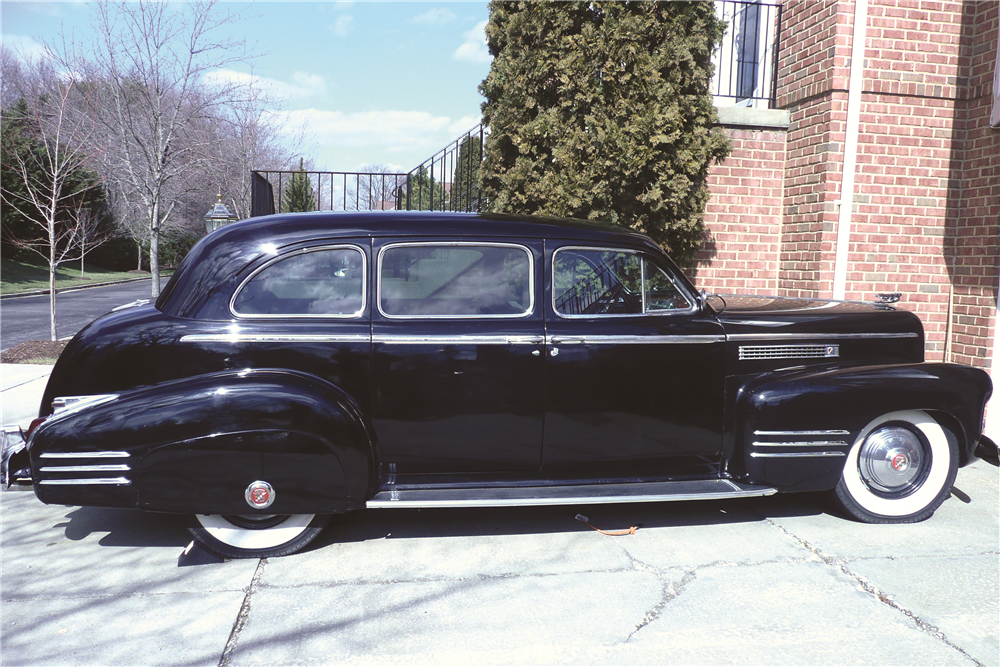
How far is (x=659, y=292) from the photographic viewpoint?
13.3 ft

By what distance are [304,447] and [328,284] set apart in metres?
0.88

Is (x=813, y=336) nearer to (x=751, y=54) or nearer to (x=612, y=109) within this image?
(x=612, y=109)

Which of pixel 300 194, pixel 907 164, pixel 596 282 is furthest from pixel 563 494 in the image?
pixel 300 194

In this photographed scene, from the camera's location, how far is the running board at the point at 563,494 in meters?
3.59

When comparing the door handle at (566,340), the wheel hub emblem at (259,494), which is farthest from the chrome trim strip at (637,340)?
the wheel hub emblem at (259,494)

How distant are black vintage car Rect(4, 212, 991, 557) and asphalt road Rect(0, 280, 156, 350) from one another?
729 centimetres

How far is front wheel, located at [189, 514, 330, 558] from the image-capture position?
143 inches

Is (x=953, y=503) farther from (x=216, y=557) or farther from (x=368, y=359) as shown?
(x=216, y=557)

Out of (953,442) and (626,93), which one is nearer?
(953,442)

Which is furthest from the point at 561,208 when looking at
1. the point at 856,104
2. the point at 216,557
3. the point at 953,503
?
the point at 216,557

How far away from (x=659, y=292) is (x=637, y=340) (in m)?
0.36

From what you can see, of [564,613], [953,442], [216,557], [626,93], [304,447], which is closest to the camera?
[564,613]

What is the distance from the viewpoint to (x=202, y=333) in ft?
11.6

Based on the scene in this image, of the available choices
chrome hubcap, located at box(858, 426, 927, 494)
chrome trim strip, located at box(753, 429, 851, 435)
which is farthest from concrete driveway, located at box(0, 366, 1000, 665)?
chrome trim strip, located at box(753, 429, 851, 435)
